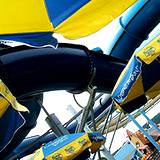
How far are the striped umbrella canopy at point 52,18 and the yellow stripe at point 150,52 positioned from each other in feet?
4.12

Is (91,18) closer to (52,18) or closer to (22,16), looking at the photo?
(52,18)

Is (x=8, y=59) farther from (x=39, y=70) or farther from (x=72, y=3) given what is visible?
(x=72, y=3)

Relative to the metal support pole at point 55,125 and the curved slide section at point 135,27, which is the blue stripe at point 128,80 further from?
the curved slide section at point 135,27

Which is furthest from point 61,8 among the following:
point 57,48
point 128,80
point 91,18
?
point 128,80

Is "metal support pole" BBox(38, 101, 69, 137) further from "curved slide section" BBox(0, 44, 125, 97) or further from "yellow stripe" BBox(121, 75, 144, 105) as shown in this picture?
"yellow stripe" BBox(121, 75, 144, 105)

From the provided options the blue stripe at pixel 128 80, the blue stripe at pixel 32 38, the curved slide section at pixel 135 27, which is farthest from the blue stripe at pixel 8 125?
the curved slide section at pixel 135 27

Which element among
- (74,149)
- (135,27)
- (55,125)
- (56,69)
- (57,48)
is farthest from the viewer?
(135,27)

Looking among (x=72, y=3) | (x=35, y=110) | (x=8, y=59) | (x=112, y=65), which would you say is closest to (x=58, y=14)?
(x=72, y=3)

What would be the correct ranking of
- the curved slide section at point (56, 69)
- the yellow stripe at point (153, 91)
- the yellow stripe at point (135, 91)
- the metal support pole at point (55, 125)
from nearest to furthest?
the curved slide section at point (56, 69) < the yellow stripe at point (135, 91) < the metal support pole at point (55, 125) < the yellow stripe at point (153, 91)

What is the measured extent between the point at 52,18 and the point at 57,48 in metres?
1.49

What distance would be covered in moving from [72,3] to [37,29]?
0.32 m

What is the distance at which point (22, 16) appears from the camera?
2248mm

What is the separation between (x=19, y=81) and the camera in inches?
136

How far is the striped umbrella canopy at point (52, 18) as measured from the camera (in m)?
2.23
